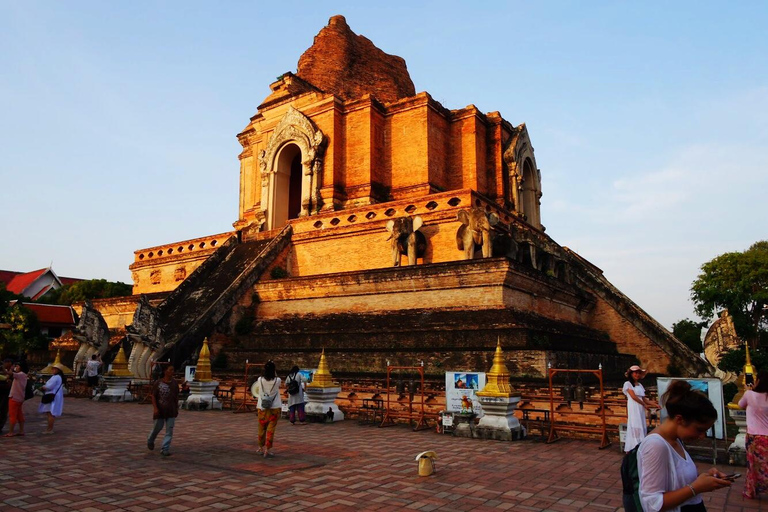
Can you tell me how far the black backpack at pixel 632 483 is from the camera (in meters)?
2.99

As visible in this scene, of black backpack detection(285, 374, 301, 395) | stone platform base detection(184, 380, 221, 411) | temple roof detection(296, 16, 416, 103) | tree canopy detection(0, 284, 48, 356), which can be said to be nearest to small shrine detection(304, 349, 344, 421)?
black backpack detection(285, 374, 301, 395)

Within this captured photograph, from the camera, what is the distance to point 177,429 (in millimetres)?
10320

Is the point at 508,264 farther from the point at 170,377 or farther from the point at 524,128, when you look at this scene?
the point at 524,128

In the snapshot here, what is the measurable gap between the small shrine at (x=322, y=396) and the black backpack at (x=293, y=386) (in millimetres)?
310

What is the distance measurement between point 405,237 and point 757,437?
1225cm

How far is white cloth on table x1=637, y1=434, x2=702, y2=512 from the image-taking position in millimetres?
2889

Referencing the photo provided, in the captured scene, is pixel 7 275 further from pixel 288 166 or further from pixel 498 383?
pixel 498 383

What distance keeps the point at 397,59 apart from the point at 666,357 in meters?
21.7

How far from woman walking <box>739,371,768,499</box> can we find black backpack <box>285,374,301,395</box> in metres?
7.82

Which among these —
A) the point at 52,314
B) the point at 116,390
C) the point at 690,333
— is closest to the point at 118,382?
the point at 116,390

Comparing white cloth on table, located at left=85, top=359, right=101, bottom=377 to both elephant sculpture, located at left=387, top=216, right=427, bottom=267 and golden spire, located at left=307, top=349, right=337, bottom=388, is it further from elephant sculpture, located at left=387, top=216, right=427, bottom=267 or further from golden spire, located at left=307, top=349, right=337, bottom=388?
elephant sculpture, located at left=387, top=216, right=427, bottom=267

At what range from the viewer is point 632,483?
3047 millimetres

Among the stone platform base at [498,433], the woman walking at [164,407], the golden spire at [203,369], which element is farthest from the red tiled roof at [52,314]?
the stone platform base at [498,433]

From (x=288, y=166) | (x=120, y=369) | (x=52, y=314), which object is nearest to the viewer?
(x=120, y=369)
